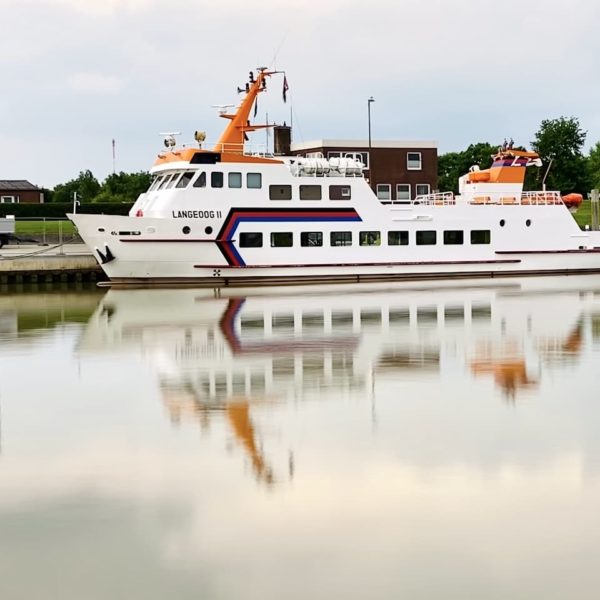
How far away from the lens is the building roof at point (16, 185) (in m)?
76.2

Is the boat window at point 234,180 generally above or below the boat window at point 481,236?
above

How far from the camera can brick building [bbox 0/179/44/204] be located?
247ft

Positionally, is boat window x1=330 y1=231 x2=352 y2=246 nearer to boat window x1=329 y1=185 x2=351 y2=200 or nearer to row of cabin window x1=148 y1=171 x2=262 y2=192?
boat window x1=329 y1=185 x2=351 y2=200

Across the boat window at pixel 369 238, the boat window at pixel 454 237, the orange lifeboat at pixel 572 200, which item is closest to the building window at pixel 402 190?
the orange lifeboat at pixel 572 200

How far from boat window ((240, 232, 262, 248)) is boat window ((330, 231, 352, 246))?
7.63ft

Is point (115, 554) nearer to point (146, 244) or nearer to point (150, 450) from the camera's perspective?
point (150, 450)

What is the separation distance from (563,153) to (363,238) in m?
45.7

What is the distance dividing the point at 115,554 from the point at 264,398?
4884 mm

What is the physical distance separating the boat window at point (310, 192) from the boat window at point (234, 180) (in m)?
1.93

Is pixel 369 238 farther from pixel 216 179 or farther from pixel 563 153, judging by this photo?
pixel 563 153

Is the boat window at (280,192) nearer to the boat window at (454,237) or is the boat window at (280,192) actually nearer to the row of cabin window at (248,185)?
the row of cabin window at (248,185)

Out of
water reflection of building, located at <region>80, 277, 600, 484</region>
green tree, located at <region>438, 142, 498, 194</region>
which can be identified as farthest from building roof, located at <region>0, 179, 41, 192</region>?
water reflection of building, located at <region>80, 277, 600, 484</region>

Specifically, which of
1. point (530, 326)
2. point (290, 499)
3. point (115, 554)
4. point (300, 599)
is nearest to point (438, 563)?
point (300, 599)

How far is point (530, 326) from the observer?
17.8 meters
